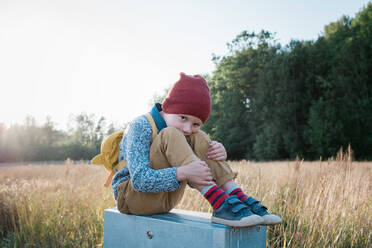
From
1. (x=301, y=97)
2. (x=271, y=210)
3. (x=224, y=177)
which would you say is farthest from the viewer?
(x=301, y=97)

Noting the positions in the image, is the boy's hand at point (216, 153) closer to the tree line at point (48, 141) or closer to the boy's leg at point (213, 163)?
the boy's leg at point (213, 163)

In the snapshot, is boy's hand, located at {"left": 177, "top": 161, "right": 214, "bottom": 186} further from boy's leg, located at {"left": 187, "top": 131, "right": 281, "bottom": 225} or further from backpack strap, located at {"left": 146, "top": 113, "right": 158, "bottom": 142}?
backpack strap, located at {"left": 146, "top": 113, "right": 158, "bottom": 142}

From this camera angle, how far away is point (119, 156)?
2.04 meters

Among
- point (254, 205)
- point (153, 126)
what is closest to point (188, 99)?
point (153, 126)

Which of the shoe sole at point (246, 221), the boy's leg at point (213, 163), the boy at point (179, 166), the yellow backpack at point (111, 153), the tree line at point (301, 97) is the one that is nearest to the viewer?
the shoe sole at point (246, 221)

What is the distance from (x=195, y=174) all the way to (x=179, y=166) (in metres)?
0.12

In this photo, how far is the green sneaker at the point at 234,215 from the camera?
58.0 inches

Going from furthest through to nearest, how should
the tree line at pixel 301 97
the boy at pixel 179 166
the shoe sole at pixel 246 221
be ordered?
the tree line at pixel 301 97
the boy at pixel 179 166
the shoe sole at pixel 246 221

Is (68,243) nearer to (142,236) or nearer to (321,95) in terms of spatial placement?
(142,236)

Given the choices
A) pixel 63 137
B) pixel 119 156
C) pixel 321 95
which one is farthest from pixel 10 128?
pixel 119 156

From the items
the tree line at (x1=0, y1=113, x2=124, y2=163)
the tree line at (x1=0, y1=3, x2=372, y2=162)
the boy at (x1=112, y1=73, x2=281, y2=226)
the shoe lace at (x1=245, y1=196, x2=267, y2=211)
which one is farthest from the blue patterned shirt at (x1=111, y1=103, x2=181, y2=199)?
the tree line at (x1=0, y1=113, x2=124, y2=163)

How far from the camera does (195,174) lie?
1.55m

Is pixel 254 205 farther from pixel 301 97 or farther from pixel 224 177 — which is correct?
pixel 301 97

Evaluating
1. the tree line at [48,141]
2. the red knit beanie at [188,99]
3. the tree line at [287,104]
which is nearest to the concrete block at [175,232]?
the red knit beanie at [188,99]
